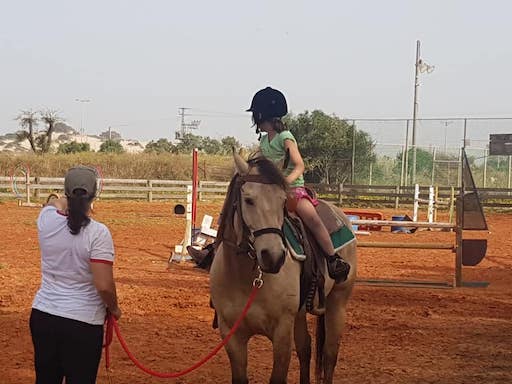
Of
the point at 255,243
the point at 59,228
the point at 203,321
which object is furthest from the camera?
the point at 203,321

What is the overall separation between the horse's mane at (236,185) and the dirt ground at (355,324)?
1.88 m

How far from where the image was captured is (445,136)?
36.6 meters

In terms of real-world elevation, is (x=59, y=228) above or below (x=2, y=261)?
above

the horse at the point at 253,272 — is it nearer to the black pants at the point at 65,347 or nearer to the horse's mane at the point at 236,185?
the horse's mane at the point at 236,185

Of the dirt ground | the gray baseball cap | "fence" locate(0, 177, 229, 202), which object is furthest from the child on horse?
"fence" locate(0, 177, 229, 202)

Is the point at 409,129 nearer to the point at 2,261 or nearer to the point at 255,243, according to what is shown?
the point at 2,261

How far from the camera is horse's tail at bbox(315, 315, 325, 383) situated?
641cm

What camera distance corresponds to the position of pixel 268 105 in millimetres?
5633

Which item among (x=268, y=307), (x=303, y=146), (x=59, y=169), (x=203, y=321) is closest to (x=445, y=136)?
(x=303, y=146)

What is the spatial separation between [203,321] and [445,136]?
2991cm

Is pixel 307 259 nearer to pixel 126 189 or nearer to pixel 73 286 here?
pixel 73 286

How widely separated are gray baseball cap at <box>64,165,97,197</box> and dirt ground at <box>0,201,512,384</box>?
2.87m

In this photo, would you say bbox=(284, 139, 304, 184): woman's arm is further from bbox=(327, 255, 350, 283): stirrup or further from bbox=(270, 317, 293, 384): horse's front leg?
bbox=(270, 317, 293, 384): horse's front leg

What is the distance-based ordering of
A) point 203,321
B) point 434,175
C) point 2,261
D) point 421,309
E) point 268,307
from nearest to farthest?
point 268,307 → point 203,321 → point 421,309 → point 2,261 → point 434,175
